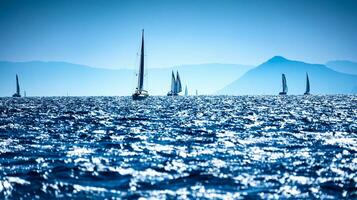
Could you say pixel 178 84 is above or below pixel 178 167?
above

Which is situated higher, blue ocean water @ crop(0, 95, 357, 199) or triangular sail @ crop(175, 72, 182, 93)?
triangular sail @ crop(175, 72, 182, 93)

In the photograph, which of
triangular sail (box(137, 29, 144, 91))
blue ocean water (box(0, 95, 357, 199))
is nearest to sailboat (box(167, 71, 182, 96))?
triangular sail (box(137, 29, 144, 91))

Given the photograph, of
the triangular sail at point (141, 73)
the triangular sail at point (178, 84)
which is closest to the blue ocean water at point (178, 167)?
→ the triangular sail at point (141, 73)

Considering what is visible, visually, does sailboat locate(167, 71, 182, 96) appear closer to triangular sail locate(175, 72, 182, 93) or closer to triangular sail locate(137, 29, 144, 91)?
triangular sail locate(175, 72, 182, 93)

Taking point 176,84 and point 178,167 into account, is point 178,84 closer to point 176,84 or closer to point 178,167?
point 176,84

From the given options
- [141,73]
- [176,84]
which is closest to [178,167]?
[141,73]

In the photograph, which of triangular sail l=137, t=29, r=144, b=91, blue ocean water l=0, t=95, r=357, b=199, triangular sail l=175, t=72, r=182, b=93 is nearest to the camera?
blue ocean water l=0, t=95, r=357, b=199

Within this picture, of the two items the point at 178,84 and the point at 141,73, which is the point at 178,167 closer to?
the point at 141,73

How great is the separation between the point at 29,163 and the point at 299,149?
16414 mm

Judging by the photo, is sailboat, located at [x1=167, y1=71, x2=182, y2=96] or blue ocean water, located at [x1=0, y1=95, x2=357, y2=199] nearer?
blue ocean water, located at [x1=0, y1=95, x2=357, y2=199]

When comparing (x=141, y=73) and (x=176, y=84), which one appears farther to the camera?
(x=176, y=84)

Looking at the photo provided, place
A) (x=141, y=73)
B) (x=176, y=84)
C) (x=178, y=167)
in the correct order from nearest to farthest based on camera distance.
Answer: (x=178, y=167) < (x=141, y=73) < (x=176, y=84)

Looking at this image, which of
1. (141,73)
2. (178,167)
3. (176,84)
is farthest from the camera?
(176,84)

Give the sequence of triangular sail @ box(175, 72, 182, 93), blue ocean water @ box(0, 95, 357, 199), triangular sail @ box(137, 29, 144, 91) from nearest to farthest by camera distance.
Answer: blue ocean water @ box(0, 95, 357, 199) → triangular sail @ box(137, 29, 144, 91) → triangular sail @ box(175, 72, 182, 93)
